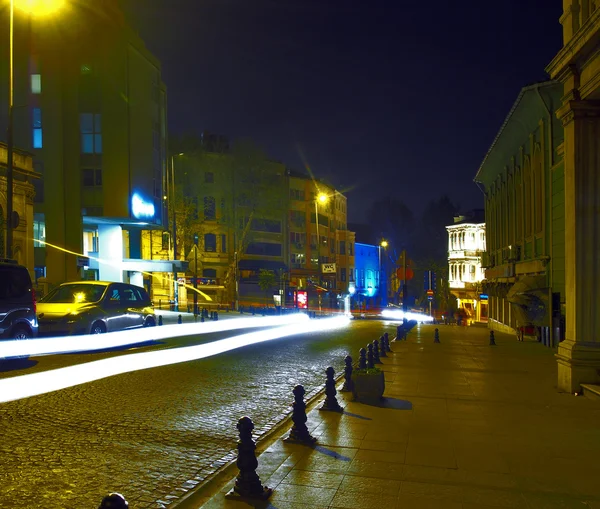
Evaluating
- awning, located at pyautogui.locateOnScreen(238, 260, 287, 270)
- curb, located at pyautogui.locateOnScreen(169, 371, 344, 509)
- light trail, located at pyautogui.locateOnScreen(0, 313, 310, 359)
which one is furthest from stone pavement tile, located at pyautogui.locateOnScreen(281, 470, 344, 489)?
awning, located at pyautogui.locateOnScreen(238, 260, 287, 270)

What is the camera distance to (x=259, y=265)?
227 ft

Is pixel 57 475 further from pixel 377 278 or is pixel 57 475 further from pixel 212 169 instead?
pixel 377 278

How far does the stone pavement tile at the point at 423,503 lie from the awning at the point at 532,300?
17747 millimetres

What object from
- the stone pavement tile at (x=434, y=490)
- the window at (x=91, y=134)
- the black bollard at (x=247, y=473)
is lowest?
the stone pavement tile at (x=434, y=490)

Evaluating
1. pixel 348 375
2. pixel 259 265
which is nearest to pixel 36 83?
pixel 259 265

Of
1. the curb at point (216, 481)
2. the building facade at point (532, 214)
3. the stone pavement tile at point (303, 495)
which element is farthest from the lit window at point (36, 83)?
the stone pavement tile at point (303, 495)

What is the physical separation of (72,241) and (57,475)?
122 feet

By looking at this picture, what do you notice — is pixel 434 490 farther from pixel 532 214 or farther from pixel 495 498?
pixel 532 214

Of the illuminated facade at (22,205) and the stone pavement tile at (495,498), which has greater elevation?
the illuminated facade at (22,205)

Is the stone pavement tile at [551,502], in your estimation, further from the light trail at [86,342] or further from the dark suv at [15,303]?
the dark suv at [15,303]

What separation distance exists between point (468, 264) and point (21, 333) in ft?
184

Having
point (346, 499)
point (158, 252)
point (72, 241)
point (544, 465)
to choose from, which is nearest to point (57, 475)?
point (346, 499)

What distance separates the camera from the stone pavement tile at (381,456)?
6906 mm

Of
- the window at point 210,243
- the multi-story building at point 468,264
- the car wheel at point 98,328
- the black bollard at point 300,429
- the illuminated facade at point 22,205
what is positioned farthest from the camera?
the window at point 210,243
